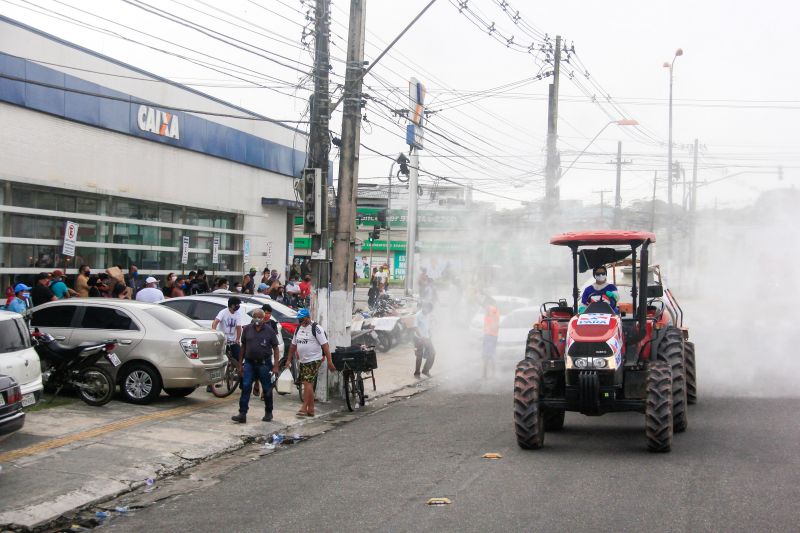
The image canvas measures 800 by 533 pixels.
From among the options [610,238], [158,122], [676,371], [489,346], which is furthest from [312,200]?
[158,122]

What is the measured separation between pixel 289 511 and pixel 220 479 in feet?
7.06

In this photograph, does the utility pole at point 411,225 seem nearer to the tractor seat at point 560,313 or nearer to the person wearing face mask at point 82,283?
the person wearing face mask at point 82,283

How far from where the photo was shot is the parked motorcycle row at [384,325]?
23.5m

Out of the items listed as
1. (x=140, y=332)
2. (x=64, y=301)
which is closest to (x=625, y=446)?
(x=140, y=332)

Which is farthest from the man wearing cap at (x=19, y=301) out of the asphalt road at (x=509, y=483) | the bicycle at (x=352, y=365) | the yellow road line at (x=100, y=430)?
Answer: the asphalt road at (x=509, y=483)

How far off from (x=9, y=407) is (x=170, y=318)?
558 cm

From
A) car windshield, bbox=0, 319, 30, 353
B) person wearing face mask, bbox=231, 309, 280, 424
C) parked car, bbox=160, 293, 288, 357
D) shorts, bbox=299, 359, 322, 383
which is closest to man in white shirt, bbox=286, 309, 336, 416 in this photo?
shorts, bbox=299, 359, 322, 383

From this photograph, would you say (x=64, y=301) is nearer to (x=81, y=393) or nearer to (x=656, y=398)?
(x=81, y=393)

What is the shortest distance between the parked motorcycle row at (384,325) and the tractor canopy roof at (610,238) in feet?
35.6

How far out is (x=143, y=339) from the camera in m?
14.0

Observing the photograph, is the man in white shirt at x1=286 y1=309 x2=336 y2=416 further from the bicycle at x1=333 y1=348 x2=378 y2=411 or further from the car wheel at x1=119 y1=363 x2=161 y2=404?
the car wheel at x1=119 y1=363 x2=161 y2=404

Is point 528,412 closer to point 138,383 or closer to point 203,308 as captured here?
point 138,383

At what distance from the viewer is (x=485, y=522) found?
24.2ft

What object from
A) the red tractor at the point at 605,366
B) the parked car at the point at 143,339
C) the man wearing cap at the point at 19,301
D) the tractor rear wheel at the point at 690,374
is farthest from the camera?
the man wearing cap at the point at 19,301
